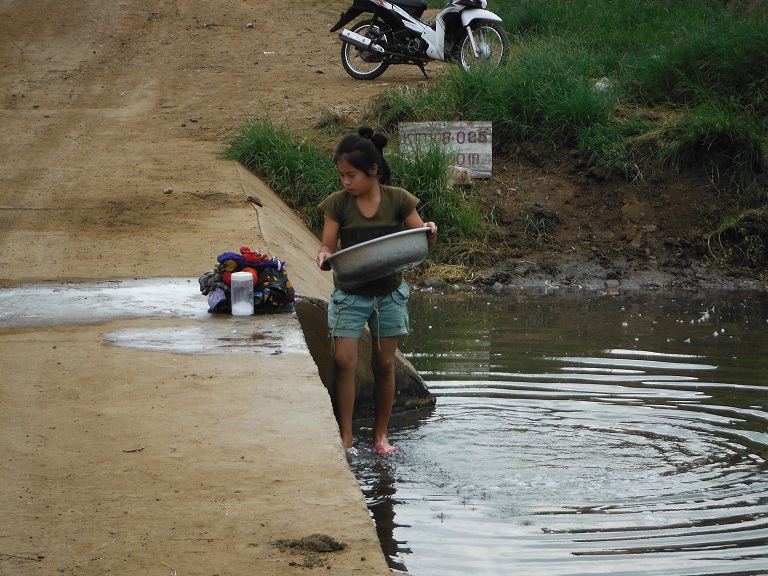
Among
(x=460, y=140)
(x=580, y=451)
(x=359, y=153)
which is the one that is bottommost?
(x=580, y=451)

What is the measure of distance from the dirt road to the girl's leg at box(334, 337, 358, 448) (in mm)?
288

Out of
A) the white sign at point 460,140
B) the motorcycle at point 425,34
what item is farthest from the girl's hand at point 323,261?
the motorcycle at point 425,34

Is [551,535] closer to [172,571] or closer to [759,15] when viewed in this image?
[172,571]

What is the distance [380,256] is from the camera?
5598mm

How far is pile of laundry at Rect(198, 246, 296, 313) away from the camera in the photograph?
6727 millimetres

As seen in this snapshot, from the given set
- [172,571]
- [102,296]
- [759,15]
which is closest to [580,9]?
[759,15]

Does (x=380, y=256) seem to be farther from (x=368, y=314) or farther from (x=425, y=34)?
(x=425, y=34)

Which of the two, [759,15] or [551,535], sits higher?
[759,15]

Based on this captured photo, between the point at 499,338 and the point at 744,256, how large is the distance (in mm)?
4048

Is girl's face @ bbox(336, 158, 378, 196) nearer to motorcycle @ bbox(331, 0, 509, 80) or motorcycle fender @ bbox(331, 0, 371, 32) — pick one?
motorcycle @ bbox(331, 0, 509, 80)

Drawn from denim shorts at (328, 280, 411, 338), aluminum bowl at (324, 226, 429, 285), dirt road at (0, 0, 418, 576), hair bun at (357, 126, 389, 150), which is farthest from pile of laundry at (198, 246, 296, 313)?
hair bun at (357, 126, 389, 150)

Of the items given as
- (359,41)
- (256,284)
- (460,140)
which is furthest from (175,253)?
(359,41)

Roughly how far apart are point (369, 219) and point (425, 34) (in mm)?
9249

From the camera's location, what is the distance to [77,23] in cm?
2077
